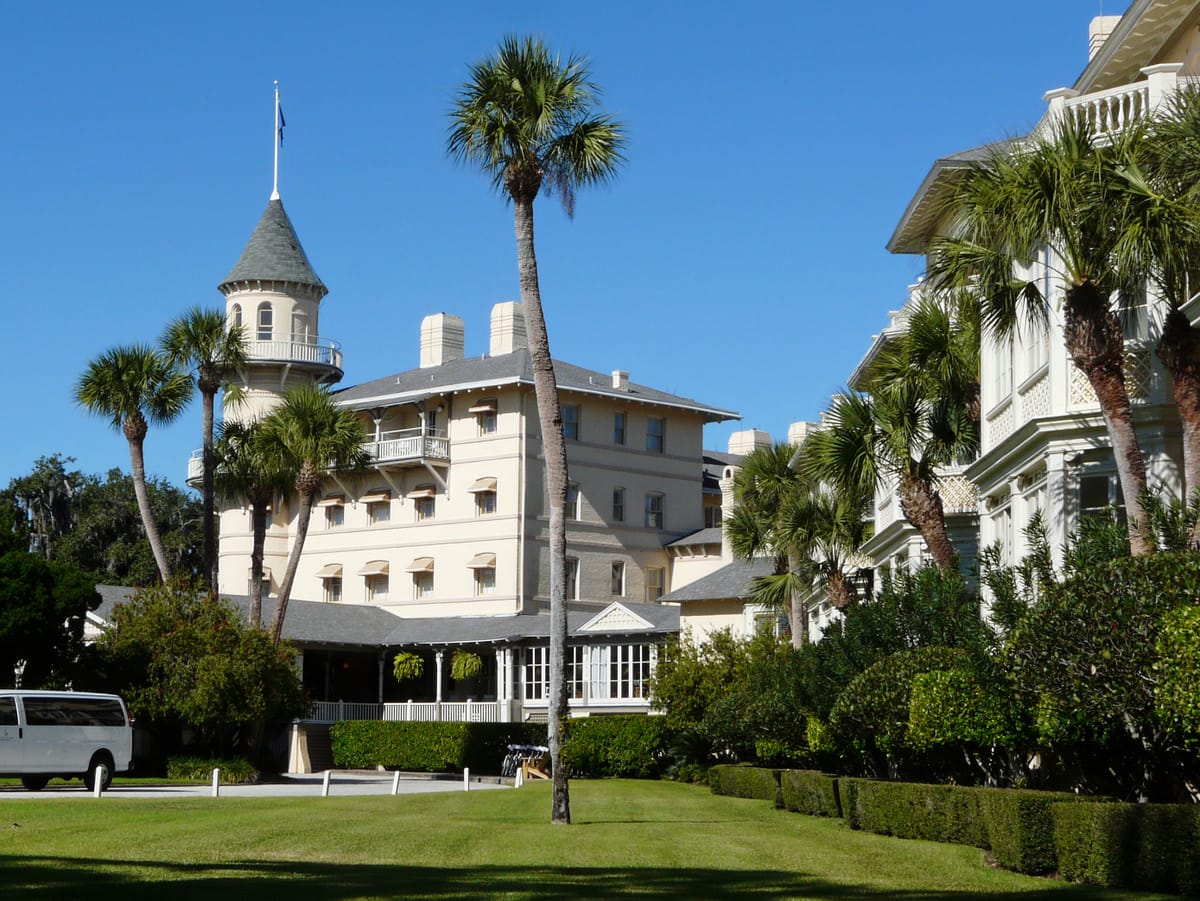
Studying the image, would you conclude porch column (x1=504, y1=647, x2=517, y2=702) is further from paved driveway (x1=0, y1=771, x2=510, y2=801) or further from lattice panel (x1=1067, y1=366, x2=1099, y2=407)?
lattice panel (x1=1067, y1=366, x2=1099, y2=407)

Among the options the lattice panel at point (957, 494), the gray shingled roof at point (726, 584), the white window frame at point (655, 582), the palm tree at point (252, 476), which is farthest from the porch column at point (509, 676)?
the lattice panel at point (957, 494)

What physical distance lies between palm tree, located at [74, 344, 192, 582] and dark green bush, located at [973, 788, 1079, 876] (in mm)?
33589

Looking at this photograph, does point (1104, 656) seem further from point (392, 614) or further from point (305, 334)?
point (305, 334)

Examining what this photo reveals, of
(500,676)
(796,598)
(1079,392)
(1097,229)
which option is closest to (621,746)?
(796,598)

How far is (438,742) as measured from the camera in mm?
54688

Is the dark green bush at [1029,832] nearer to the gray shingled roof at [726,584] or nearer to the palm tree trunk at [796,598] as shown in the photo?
the palm tree trunk at [796,598]

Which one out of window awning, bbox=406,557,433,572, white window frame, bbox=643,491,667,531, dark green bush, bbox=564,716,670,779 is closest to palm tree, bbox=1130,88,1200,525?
dark green bush, bbox=564,716,670,779

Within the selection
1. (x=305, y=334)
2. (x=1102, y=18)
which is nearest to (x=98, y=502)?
(x=305, y=334)

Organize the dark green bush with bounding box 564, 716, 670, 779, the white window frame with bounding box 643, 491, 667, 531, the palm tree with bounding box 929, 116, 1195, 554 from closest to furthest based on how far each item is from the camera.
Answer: the palm tree with bounding box 929, 116, 1195, 554
the dark green bush with bounding box 564, 716, 670, 779
the white window frame with bounding box 643, 491, 667, 531

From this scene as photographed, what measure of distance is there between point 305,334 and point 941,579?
181ft

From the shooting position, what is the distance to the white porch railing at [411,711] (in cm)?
6184

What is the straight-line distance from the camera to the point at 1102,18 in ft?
110

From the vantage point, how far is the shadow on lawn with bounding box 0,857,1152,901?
1427 cm

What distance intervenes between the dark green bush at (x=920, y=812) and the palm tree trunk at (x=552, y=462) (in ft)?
14.8
